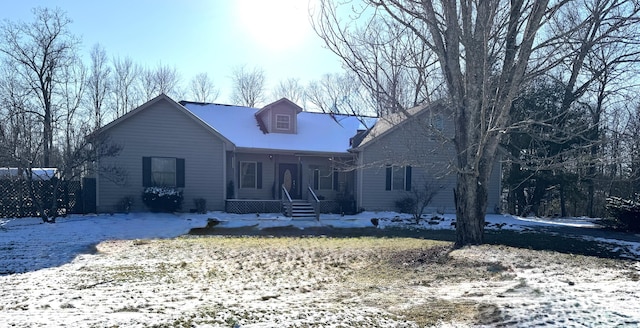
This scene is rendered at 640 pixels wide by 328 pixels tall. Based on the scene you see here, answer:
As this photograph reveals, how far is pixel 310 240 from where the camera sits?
471 inches

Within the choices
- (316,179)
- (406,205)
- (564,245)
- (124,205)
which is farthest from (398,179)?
(124,205)

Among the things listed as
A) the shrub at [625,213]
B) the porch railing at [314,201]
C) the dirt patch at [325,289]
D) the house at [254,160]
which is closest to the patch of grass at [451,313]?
the dirt patch at [325,289]

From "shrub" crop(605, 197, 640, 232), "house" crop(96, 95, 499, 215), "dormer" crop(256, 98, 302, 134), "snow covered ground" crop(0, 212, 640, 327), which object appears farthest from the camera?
"dormer" crop(256, 98, 302, 134)

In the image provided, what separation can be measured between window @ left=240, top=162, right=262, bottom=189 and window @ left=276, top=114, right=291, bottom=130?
2.44 m

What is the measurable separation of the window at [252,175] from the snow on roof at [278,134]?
126 centimetres

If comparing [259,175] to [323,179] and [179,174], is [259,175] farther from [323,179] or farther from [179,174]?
[179,174]

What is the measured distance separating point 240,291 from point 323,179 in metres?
15.2

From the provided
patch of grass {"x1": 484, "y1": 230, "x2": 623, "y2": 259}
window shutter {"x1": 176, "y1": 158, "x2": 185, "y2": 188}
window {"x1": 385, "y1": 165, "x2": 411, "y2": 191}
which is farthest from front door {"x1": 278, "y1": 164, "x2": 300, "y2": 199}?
patch of grass {"x1": 484, "y1": 230, "x2": 623, "y2": 259}

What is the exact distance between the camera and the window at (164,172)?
56.3 ft

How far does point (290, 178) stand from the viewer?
20641mm

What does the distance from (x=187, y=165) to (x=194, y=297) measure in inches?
521

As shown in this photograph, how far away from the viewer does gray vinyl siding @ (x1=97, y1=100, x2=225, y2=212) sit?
55.2 feet

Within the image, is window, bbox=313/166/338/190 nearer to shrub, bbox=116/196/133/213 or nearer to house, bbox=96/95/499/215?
house, bbox=96/95/499/215

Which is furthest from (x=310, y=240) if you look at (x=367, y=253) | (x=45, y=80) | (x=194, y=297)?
(x=45, y=80)
